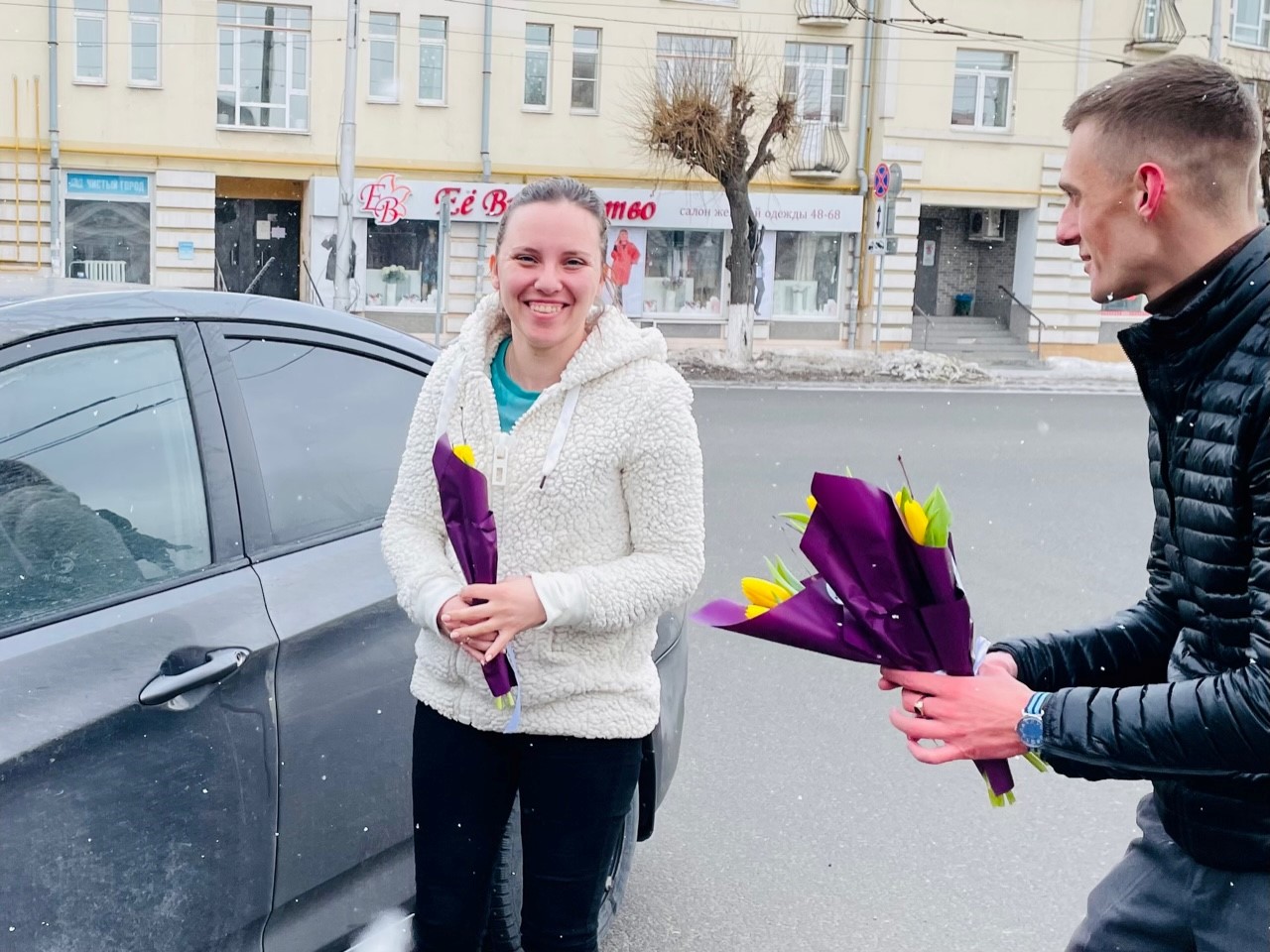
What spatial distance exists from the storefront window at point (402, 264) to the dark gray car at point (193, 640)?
2729 centimetres

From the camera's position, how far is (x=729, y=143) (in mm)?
26766

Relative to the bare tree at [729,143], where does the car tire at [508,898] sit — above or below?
below

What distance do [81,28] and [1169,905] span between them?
28.8m

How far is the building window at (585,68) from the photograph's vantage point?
30.2 metres

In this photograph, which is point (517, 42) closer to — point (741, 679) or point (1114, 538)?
point (1114, 538)

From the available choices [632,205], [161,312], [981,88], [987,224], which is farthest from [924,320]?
[161,312]

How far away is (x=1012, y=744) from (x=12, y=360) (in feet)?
5.63

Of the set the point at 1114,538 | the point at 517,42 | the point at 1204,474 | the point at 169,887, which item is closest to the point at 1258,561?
the point at 1204,474

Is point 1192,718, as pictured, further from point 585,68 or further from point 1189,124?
point 585,68

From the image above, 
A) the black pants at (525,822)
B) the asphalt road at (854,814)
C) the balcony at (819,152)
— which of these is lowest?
the asphalt road at (854,814)

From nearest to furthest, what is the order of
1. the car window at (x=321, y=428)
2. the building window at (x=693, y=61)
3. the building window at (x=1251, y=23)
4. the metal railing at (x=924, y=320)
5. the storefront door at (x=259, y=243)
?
1. the car window at (x=321, y=428)
2. the building window at (x=693, y=61)
3. the storefront door at (x=259, y=243)
4. the metal railing at (x=924, y=320)
5. the building window at (x=1251, y=23)

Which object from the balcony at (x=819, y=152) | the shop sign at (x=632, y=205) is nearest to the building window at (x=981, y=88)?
the balcony at (x=819, y=152)

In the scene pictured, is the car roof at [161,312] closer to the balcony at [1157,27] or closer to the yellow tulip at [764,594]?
the yellow tulip at [764,594]

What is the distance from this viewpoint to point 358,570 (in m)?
2.98
